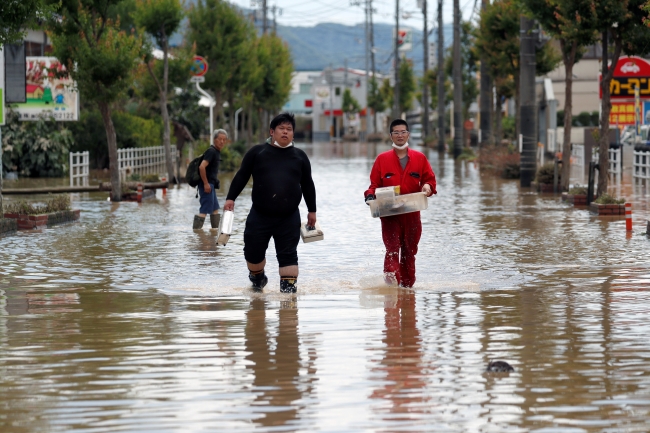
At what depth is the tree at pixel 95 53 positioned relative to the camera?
26.3 metres

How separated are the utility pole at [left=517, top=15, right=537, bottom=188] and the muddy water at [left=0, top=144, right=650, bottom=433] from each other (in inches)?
536

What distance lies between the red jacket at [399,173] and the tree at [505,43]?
93.8 ft

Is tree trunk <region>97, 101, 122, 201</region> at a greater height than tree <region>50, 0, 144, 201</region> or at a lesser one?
lesser

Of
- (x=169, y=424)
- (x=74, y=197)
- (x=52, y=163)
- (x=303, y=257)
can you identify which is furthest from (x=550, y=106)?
(x=169, y=424)

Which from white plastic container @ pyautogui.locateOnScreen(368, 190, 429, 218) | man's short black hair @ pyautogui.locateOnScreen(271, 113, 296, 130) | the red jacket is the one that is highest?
man's short black hair @ pyautogui.locateOnScreen(271, 113, 296, 130)

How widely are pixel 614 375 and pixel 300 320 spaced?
10.5ft

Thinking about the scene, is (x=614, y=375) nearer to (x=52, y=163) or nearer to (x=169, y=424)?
(x=169, y=424)

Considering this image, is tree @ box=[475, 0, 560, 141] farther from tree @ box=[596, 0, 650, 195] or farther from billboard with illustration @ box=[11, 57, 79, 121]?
tree @ box=[596, 0, 650, 195]

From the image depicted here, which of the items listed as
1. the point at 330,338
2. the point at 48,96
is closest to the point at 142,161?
the point at 48,96

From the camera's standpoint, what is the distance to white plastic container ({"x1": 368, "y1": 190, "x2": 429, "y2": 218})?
11.3 m

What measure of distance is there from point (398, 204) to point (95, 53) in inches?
647

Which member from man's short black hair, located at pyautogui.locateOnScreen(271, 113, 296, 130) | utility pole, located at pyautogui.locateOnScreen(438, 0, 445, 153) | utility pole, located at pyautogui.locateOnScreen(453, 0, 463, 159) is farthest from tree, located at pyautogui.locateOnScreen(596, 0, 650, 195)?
utility pole, located at pyautogui.locateOnScreen(438, 0, 445, 153)

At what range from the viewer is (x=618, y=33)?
22.1 metres

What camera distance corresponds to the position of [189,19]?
163 feet
